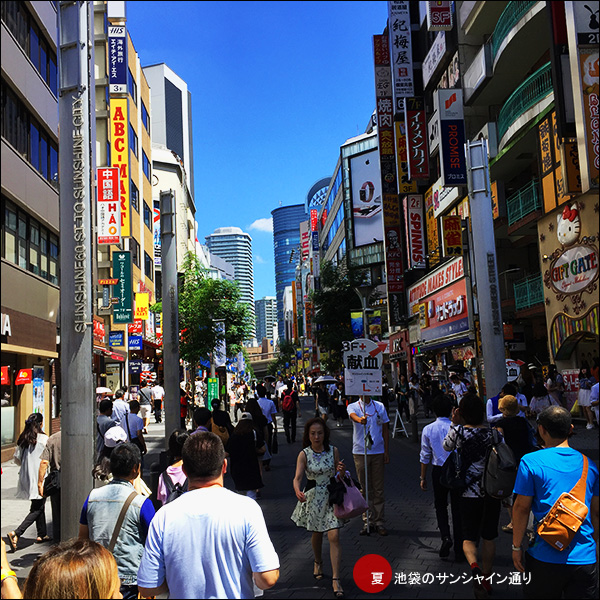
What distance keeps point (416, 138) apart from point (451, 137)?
12283 mm

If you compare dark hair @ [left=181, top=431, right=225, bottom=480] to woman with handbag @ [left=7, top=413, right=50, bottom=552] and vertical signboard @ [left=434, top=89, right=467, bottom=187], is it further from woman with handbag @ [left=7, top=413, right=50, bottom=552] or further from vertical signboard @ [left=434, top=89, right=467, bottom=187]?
vertical signboard @ [left=434, top=89, right=467, bottom=187]

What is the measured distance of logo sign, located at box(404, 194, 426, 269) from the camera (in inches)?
1428

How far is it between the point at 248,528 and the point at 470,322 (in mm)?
26192

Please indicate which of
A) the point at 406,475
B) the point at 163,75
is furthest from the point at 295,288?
the point at 406,475

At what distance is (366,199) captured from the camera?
67.5 metres

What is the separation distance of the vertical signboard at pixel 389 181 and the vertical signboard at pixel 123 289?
1514cm

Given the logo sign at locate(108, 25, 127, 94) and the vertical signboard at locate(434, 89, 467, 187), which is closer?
the vertical signboard at locate(434, 89, 467, 187)

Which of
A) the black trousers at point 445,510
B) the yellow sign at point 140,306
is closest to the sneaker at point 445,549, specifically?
the black trousers at point 445,510

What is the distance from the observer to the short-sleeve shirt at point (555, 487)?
377cm

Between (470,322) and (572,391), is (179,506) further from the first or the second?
(470,322)

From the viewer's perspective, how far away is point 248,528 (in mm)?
3111

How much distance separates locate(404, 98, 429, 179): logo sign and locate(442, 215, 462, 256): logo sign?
22.8 ft

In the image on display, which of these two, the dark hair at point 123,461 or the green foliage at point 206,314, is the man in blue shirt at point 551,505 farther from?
the green foliage at point 206,314

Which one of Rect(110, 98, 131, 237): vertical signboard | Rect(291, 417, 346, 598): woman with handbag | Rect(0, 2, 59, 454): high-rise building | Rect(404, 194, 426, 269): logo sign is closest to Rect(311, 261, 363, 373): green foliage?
Rect(404, 194, 426, 269): logo sign
